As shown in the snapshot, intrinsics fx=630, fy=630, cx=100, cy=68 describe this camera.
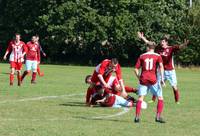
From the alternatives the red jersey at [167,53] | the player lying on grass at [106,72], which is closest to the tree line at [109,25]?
the red jersey at [167,53]

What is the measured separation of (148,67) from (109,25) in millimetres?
42690

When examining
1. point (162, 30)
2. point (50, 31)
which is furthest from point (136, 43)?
point (50, 31)

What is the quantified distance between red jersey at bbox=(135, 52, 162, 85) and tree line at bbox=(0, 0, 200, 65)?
4195 centimetres

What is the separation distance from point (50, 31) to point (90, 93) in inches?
1565

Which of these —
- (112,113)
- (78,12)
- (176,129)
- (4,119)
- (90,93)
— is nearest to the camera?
(176,129)

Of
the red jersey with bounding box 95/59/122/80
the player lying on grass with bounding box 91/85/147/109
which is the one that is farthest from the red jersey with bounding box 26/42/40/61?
the red jersey with bounding box 95/59/122/80

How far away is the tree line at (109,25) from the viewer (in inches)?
2250

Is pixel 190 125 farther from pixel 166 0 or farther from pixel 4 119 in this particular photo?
pixel 166 0

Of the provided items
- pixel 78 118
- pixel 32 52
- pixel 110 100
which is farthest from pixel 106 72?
pixel 32 52

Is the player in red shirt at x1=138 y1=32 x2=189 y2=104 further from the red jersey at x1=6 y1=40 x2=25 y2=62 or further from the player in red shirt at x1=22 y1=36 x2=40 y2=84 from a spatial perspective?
the player in red shirt at x1=22 y1=36 x2=40 y2=84

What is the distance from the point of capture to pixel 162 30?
58.0 m

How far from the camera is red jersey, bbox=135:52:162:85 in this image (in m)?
14.6

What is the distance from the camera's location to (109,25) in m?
57.2

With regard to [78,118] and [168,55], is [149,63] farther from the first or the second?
[168,55]
